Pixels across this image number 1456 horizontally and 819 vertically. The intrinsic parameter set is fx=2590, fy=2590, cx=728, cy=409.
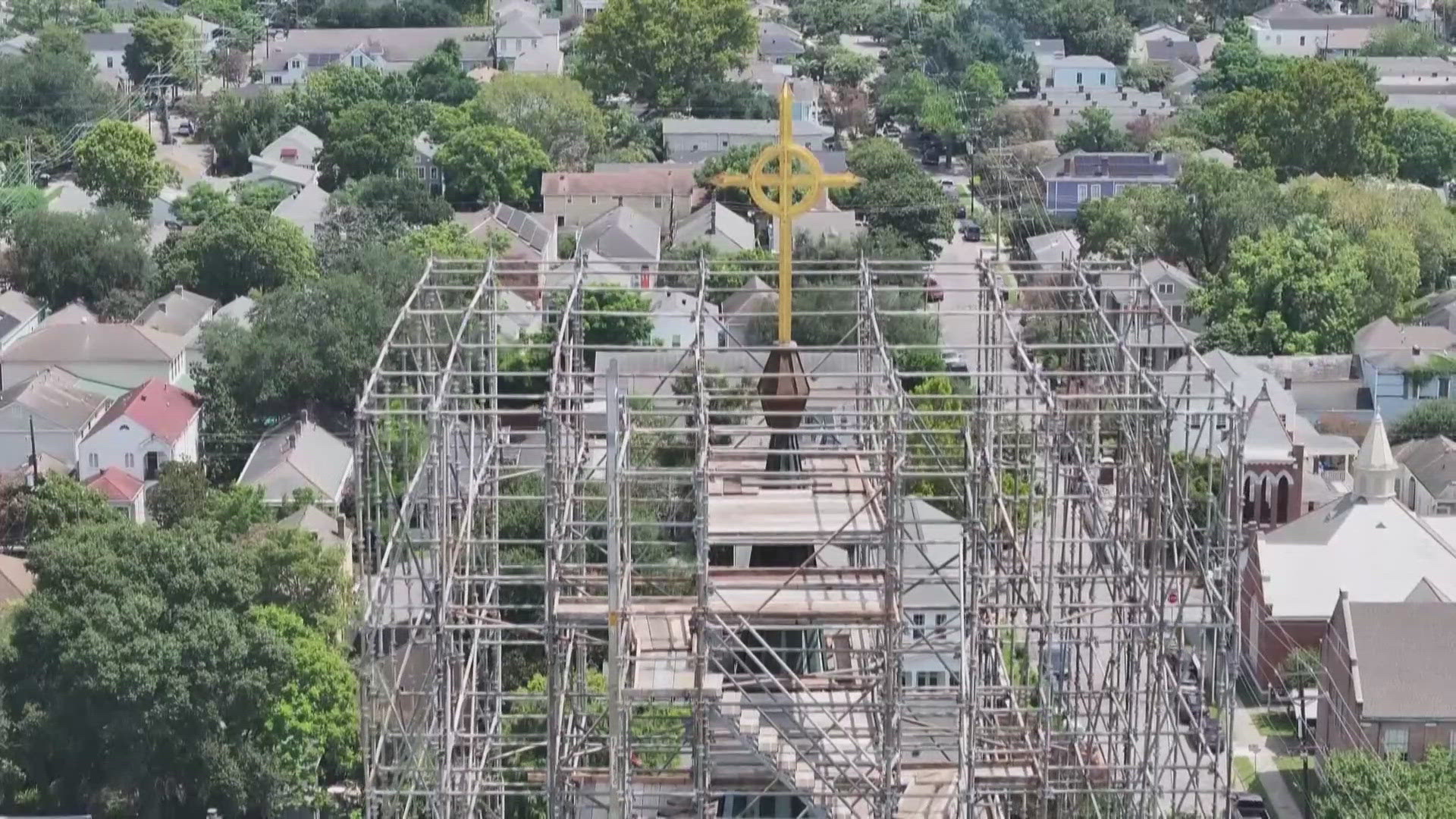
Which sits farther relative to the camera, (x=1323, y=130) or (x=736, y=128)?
(x=736, y=128)

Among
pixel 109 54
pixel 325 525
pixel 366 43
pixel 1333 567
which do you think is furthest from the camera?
pixel 366 43

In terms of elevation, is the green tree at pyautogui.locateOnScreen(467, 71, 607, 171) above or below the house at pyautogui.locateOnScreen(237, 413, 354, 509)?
above

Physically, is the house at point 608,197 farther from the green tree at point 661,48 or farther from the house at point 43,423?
the house at point 43,423

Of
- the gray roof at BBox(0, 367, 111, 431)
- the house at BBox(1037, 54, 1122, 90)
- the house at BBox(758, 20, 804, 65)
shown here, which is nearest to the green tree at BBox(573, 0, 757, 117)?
the house at BBox(758, 20, 804, 65)

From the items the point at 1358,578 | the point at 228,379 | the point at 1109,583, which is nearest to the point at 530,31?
the point at 228,379

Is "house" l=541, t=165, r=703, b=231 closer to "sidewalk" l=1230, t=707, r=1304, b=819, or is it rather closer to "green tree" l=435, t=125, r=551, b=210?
"green tree" l=435, t=125, r=551, b=210

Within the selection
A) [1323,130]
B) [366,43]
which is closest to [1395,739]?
[1323,130]

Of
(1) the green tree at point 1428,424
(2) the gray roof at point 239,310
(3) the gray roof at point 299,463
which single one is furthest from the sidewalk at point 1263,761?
(2) the gray roof at point 239,310

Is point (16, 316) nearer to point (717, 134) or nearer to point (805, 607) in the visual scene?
point (717, 134)
